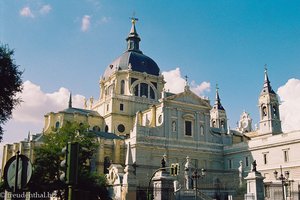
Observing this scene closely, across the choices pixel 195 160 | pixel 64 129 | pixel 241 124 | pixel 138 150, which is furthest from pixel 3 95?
pixel 241 124

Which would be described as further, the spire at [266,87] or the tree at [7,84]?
the spire at [266,87]

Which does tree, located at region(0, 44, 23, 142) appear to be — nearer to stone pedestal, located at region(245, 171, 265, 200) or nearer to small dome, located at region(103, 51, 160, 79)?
stone pedestal, located at region(245, 171, 265, 200)

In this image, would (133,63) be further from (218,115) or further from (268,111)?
(218,115)

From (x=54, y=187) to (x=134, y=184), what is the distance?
765 cm

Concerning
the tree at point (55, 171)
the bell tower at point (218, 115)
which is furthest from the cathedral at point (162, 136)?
the bell tower at point (218, 115)

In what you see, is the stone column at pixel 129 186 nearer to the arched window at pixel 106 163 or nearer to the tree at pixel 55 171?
the tree at pixel 55 171

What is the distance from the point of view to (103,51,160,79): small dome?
6756 centimetres

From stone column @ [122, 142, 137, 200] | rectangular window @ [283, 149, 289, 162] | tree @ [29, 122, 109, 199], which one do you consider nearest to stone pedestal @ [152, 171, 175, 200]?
stone column @ [122, 142, 137, 200]

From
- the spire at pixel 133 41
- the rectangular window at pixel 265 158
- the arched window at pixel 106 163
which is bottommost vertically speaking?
the arched window at pixel 106 163

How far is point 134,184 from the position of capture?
32312 mm

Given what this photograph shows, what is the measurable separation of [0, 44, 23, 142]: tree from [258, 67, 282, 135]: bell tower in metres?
52.6

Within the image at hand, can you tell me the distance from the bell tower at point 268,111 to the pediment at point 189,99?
1555cm

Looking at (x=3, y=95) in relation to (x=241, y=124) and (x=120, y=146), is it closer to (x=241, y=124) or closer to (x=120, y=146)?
(x=120, y=146)

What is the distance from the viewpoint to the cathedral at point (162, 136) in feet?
157
